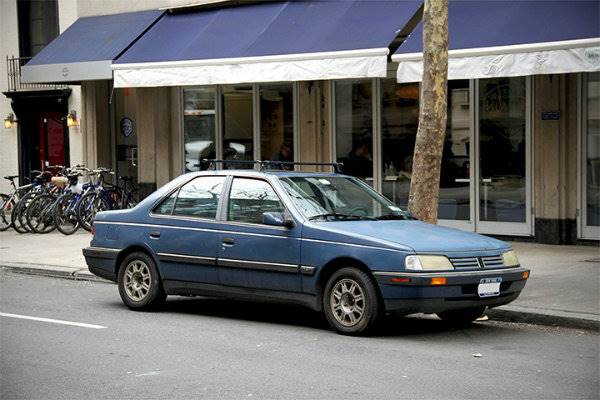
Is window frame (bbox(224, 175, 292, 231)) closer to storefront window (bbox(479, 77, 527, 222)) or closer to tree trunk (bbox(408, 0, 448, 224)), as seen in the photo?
tree trunk (bbox(408, 0, 448, 224))

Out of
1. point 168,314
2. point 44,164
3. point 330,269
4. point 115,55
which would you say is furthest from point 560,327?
point 44,164

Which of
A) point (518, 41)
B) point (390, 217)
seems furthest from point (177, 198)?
point (518, 41)

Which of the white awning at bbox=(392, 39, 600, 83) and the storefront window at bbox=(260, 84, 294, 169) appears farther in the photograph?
the storefront window at bbox=(260, 84, 294, 169)

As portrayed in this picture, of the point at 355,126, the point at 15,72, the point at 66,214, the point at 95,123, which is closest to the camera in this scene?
the point at 355,126

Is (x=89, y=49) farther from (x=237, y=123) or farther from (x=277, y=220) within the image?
(x=277, y=220)

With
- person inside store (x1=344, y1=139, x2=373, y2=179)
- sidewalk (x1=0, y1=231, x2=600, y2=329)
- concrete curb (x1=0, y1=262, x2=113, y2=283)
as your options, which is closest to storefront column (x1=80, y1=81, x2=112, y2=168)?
sidewalk (x1=0, y1=231, x2=600, y2=329)

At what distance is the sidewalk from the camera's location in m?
10.6

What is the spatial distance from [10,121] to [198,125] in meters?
5.79

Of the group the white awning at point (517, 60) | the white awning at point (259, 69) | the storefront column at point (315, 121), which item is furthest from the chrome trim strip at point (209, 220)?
the storefront column at point (315, 121)

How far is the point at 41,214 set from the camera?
2011cm

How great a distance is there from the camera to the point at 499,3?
15641mm

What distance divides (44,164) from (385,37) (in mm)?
11805

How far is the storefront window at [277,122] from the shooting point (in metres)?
19.9

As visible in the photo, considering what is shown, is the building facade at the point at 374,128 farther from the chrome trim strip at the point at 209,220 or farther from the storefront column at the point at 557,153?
the chrome trim strip at the point at 209,220
